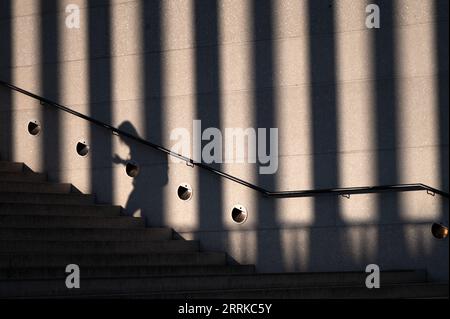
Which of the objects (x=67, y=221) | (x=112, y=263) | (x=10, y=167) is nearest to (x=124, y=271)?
(x=112, y=263)

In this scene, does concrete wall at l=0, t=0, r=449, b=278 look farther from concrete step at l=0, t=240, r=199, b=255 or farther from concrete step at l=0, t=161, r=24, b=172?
concrete step at l=0, t=240, r=199, b=255

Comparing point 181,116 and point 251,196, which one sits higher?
point 181,116

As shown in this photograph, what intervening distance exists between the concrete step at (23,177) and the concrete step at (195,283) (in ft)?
10.5

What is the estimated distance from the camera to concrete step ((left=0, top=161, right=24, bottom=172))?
37.2ft

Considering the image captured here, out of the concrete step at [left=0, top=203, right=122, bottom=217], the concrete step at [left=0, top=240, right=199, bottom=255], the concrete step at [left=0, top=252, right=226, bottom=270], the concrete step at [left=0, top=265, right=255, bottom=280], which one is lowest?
the concrete step at [left=0, top=265, right=255, bottom=280]

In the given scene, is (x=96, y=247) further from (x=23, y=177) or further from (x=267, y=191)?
(x=23, y=177)

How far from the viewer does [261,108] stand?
1031 centimetres

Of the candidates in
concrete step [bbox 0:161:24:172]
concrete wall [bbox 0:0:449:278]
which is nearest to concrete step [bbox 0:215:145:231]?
concrete wall [bbox 0:0:449:278]

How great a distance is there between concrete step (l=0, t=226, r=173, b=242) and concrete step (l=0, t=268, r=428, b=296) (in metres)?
1.38

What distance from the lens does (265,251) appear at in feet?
33.4

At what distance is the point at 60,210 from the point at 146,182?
3.50ft
